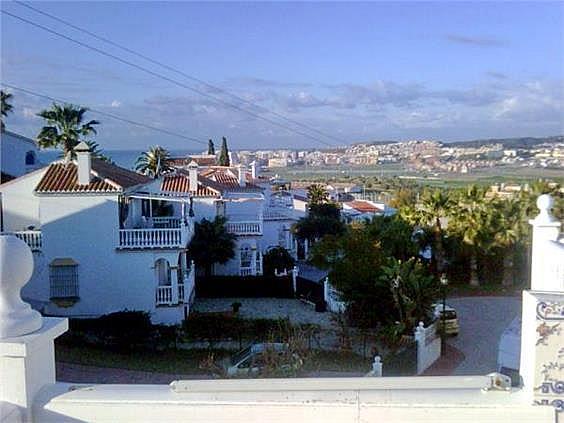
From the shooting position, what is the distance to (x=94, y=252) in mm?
17781

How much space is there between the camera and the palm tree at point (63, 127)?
2620 cm

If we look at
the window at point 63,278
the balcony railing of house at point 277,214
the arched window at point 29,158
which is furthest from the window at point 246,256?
the arched window at point 29,158

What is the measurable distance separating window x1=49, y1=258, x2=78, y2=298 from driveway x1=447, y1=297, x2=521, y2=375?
1120 cm

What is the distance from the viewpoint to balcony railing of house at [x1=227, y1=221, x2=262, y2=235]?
80.2 feet

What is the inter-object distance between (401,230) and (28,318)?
1889cm

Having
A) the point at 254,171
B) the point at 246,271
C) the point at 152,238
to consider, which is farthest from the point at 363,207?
the point at 152,238

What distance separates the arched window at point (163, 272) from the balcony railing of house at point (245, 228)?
6.01 meters

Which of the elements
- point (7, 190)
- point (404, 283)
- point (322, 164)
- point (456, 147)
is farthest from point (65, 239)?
point (322, 164)

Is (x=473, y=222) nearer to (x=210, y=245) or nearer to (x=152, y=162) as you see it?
(x=210, y=245)

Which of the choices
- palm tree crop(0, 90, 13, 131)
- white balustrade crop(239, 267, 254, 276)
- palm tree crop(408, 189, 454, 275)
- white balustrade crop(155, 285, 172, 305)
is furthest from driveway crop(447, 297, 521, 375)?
palm tree crop(0, 90, 13, 131)

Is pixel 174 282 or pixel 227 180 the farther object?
pixel 227 180

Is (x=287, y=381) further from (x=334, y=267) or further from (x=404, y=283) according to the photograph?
(x=334, y=267)

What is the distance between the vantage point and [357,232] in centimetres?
1878

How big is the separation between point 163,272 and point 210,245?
4329 mm
